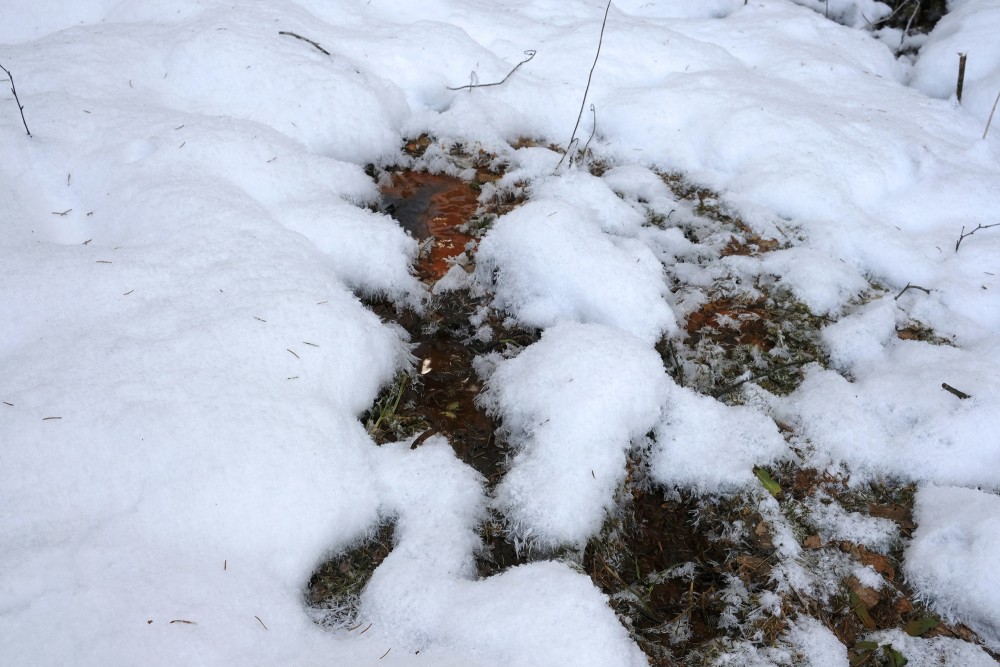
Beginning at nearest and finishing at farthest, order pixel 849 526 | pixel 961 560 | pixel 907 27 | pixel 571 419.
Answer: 1. pixel 961 560
2. pixel 849 526
3. pixel 571 419
4. pixel 907 27

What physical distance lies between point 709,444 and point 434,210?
2.55 metres

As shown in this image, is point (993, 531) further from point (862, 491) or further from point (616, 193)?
point (616, 193)

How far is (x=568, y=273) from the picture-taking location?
3.49 meters

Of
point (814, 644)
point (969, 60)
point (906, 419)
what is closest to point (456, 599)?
point (814, 644)

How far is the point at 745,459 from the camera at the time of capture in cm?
277

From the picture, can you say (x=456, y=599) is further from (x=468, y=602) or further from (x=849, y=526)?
(x=849, y=526)

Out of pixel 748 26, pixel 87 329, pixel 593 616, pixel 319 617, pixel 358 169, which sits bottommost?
pixel 319 617

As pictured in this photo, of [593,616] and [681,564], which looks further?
[681,564]

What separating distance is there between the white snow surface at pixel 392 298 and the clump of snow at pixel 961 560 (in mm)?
14

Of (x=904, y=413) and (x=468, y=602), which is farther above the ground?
(x=904, y=413)

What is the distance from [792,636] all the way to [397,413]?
6.74ft

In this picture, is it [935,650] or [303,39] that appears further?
A: [303,39]

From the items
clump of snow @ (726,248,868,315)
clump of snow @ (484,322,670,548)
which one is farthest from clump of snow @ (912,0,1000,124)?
clump of snow @ (484,322,670,548)

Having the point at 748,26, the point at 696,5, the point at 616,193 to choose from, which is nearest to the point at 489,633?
the point at 616,193
